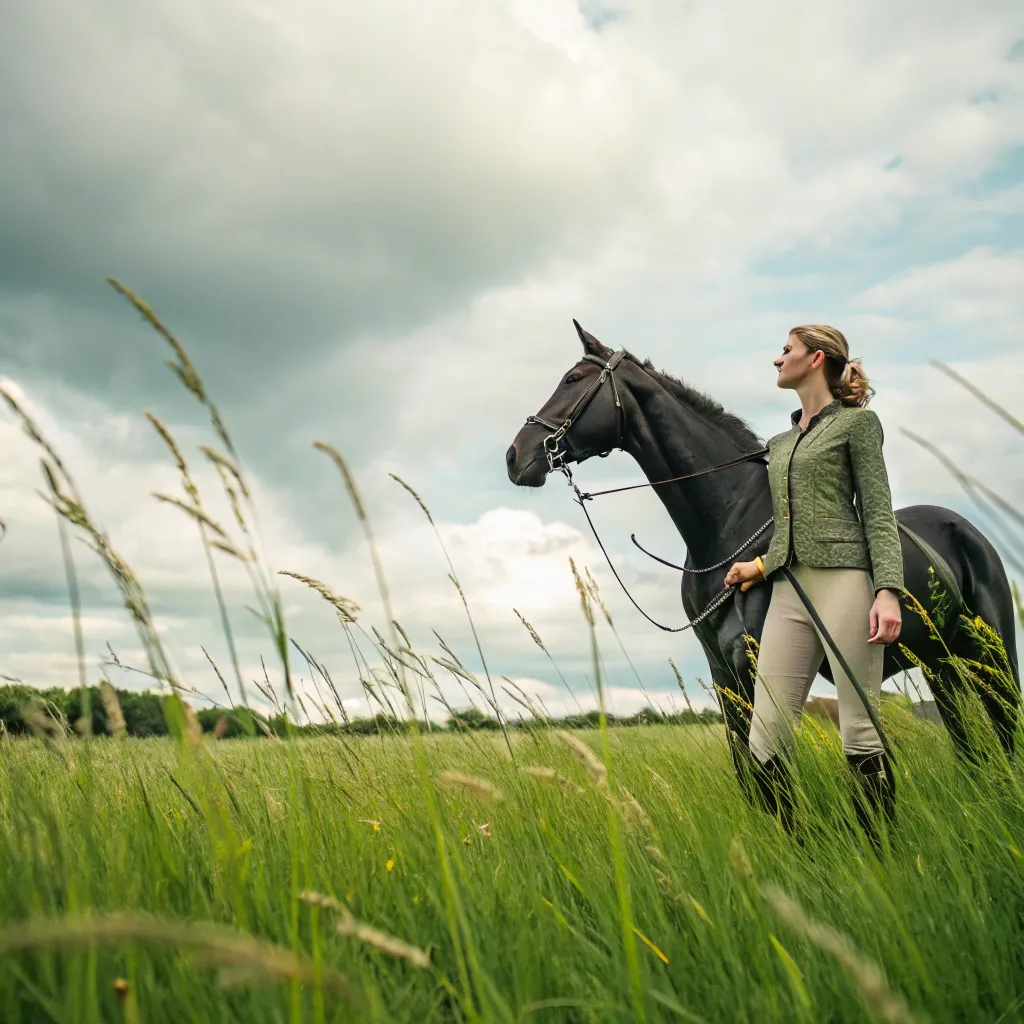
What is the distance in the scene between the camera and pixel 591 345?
5.55 metres

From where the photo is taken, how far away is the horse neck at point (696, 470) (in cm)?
485

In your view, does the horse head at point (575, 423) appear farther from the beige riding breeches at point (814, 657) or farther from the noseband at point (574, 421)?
the beige riding breeches at point (814, 657)

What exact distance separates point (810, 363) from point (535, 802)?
7.50ft

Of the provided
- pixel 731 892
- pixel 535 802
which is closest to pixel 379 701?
pixel 535 802

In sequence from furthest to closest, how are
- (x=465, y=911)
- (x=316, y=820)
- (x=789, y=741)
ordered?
(x=789, y=741)
(x=316, y=820)
(x=465, y=911)

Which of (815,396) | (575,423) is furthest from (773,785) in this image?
(575,423)

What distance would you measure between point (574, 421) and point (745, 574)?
1787 millimetres

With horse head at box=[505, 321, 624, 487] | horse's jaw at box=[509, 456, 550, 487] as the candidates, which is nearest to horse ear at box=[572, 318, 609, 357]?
horse head at box=[505, 321, 624, 487]

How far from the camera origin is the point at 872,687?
11.7 feet

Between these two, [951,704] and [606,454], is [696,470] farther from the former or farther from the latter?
[951,704]

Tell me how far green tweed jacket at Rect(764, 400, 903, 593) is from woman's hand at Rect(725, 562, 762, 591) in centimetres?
12

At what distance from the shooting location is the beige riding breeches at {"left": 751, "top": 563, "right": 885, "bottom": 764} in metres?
3.49

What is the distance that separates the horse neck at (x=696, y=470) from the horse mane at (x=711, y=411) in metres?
0.03

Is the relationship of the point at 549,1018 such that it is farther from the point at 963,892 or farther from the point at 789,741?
the point at 789,741
